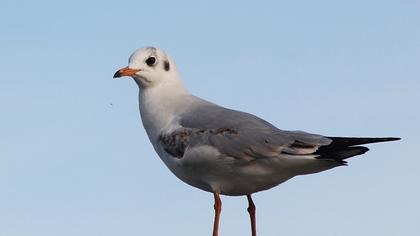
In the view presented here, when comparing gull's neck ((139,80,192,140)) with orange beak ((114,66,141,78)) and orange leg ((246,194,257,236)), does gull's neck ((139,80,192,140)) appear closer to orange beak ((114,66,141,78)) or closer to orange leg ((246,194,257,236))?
orange beak ((114,66,141,78))

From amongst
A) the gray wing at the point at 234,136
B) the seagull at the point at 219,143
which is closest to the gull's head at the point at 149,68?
the seagull at the point at 219,143

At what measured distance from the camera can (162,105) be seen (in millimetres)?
11758

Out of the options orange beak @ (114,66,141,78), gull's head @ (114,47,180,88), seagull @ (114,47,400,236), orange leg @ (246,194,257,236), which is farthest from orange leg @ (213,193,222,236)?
orange beak @ (114,66,141,78)

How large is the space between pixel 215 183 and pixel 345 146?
4.67ft

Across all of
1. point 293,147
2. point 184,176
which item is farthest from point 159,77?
point 293,147

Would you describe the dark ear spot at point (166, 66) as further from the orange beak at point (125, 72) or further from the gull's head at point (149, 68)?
the orange beak at point (125, 72)

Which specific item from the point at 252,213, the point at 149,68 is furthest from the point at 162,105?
the point at 252,213

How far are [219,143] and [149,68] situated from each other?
4.80 feet

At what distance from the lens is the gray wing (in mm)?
10688

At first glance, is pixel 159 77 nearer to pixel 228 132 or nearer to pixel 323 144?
pixel 228 132

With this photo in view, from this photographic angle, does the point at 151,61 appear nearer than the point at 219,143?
No

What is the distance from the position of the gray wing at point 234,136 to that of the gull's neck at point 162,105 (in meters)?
0.17

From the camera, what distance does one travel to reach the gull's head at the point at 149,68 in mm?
11805

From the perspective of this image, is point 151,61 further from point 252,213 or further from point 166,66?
point 252,213
